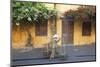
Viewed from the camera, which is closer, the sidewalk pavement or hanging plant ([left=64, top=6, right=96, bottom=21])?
the sidewalk pavement

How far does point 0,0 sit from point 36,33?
637 millimetres

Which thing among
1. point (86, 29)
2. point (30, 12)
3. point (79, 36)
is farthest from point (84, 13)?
point (30, 12)

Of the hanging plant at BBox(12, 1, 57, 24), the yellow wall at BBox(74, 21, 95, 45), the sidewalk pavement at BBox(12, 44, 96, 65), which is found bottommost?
the sidewalk pavement at BBox(12, 44, 96, 65)

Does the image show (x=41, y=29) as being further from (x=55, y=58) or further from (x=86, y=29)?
(x=86, y=29)

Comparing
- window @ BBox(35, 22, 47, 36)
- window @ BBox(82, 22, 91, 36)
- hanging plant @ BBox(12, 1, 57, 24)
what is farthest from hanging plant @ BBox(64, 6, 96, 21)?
window @ BBox(35, 22, 47, 36)

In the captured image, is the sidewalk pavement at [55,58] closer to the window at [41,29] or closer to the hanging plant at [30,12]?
the window at [41,29]

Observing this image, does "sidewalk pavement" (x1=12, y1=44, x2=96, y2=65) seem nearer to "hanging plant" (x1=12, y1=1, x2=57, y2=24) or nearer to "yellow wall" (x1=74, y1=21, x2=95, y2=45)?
"yellow wall" (x1=74, y1=21, x2=95, y2=45)

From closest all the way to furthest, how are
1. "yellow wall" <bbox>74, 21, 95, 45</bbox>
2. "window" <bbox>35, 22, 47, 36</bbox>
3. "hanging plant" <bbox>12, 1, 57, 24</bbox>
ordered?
"hanging plant" <bbox>12, 1, 57, 24</bbox>
"window" <bbox>35, 22, 47, 36</bbox>
"yellow wall" <bbox>74, 21, 95, 45</bbox>

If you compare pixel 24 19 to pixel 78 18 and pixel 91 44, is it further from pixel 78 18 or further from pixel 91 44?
pixel 91 44

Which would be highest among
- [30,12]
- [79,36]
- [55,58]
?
[30,12]

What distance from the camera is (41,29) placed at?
3.46 meters

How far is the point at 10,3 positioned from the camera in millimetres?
3283

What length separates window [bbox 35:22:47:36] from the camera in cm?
344

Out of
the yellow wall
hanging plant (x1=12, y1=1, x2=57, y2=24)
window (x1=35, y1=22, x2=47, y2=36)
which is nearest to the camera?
hanging plant (x1=12, y1=1, x2=57, y2=24)
